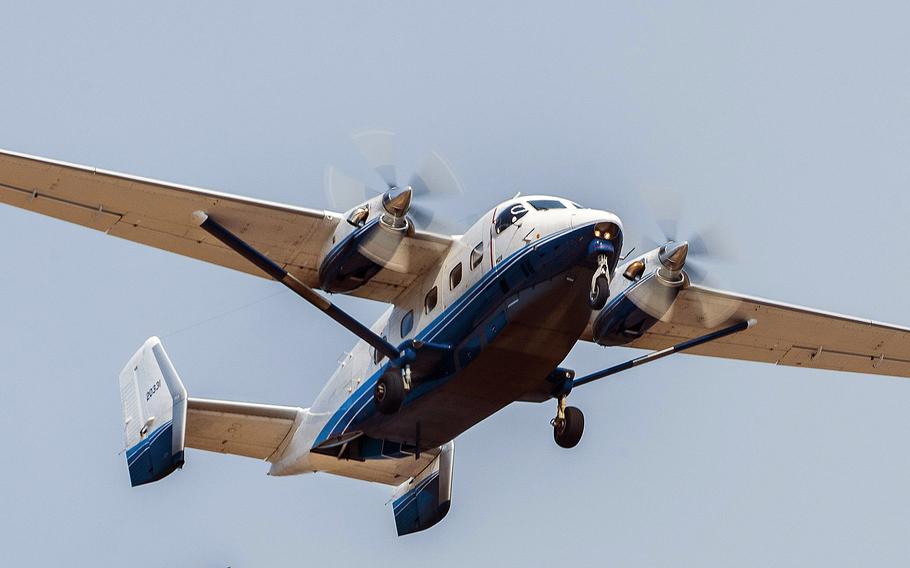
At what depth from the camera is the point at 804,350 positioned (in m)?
26.8

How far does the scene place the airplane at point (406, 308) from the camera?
67.8 feet

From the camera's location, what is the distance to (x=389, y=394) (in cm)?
2120

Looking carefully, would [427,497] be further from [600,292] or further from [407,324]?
[600,292]

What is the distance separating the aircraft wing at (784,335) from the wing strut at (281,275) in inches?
217

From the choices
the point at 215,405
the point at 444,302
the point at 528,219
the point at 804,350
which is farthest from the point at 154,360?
the point at 804,350

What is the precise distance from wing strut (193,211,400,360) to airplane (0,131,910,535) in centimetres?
2

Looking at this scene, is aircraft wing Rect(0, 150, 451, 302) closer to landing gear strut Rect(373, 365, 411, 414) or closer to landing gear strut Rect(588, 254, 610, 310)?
landing gear strut Rect(373, 365, 411, 414)

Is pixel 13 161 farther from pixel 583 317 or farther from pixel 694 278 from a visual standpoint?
pixel 694 278

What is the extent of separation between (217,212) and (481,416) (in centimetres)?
492

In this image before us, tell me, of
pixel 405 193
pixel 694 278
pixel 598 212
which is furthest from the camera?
pixel 694 278

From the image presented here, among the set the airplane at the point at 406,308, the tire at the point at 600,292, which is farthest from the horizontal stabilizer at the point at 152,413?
the tire at the point at 600,292

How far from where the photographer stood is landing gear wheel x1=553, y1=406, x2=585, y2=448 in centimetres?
2258

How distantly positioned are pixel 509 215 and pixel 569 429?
11.8ft

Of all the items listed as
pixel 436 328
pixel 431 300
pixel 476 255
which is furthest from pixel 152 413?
pixel 476 255
